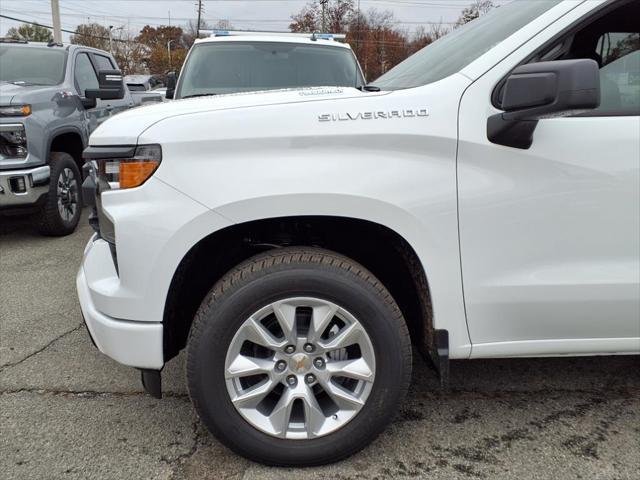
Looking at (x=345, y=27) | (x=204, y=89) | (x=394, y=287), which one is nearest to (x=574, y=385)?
(x=394, y=287)

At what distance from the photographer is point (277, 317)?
206 cm

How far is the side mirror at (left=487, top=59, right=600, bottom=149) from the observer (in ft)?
5.92

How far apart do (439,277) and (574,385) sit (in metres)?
1.30

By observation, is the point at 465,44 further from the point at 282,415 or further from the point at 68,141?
the point at 68,141

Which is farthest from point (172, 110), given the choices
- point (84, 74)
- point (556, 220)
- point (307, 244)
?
point (84, 74)

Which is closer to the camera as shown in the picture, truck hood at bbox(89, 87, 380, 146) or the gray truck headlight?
truck hood at bbox(89, 87, 380, 146)

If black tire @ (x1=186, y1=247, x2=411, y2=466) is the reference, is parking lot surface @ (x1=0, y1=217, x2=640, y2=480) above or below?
below

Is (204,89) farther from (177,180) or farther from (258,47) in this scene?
(177,180)

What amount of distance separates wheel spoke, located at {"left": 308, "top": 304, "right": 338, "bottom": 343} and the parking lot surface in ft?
1.90

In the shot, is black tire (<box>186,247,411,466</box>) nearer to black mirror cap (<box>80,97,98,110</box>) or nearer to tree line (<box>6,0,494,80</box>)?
black mirror cap (<box>80,97,98,110</box>)

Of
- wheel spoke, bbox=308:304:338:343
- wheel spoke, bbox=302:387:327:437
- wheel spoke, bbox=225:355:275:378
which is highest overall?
wheel spoke, bbox=308:304:338:343

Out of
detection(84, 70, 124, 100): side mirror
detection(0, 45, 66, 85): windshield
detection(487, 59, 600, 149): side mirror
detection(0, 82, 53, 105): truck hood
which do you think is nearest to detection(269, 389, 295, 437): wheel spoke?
detection(487, 59, 600, 149): side mirror

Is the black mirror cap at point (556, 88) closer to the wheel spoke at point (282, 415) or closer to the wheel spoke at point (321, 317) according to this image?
the wheel spoke at point (321, 317)

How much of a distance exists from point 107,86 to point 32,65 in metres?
0.99
